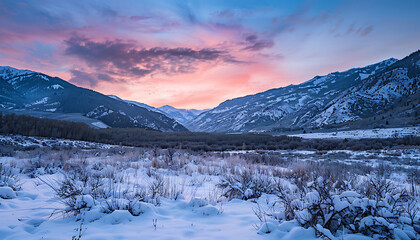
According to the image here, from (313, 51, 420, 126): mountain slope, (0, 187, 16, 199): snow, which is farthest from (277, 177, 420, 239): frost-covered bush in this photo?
(313, 51, 420, 126): mountain slope

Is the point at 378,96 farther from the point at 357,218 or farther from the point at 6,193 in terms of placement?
the point at 6,193

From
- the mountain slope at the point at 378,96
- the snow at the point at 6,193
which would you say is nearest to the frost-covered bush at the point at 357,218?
the snow at the point at 6,193

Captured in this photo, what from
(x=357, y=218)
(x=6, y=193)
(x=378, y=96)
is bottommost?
(x=357, y=218)

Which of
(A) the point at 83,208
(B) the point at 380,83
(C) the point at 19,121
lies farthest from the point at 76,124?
(B) the point at 380,83

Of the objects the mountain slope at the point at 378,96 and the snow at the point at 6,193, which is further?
the mountain slope at the point at 378,96

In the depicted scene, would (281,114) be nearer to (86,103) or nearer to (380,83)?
(380,83)

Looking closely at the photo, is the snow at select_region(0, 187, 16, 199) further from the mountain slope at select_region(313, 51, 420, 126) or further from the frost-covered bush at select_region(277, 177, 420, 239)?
the mountain slope at select_region(313, 51, 420, 126)

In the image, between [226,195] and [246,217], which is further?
[226,195]

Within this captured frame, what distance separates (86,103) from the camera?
192 m

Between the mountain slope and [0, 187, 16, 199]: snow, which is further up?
the mountain slope

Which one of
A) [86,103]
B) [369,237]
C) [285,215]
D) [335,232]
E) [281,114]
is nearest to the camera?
[369,237]

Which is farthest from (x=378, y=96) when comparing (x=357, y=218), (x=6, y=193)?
(x=6, y=193)

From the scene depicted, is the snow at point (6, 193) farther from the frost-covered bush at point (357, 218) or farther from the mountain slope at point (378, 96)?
the mountain slope at point (378, 96)

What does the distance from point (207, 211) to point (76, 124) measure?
68.5 metres
